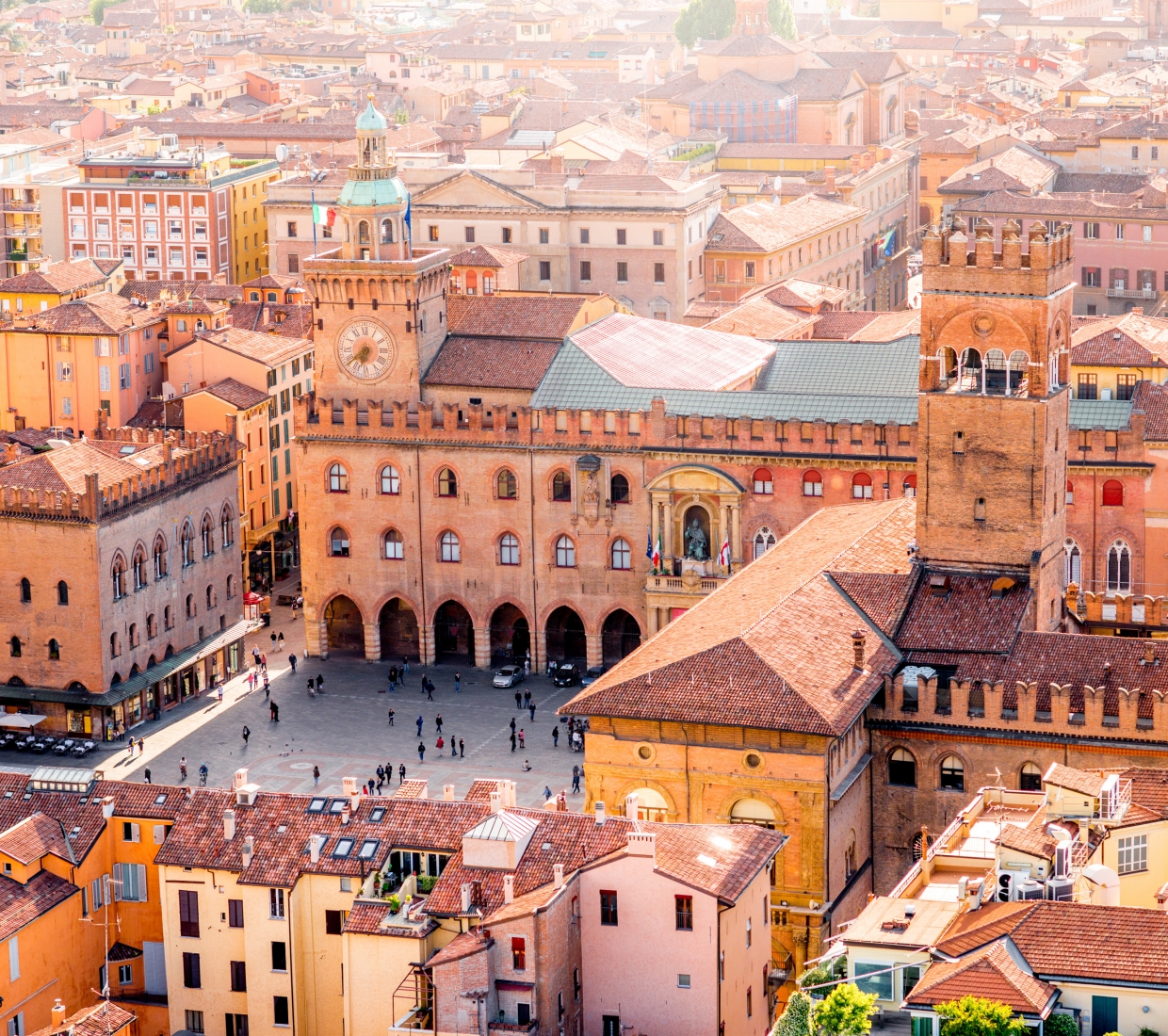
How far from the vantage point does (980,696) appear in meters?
83.9

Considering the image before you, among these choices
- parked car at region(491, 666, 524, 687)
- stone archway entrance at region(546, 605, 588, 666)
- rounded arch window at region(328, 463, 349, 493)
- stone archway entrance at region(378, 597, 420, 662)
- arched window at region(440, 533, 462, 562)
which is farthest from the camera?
stone archway entrance at region(378, 597, 420, 662)

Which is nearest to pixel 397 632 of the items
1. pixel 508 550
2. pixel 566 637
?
pixel 508 550

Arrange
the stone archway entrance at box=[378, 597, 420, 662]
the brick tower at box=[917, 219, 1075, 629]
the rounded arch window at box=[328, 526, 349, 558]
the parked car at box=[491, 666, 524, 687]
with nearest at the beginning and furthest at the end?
the brick tower at box=[917, 219, 1075, 629] < the parked car at box=[491, 666, 524, 687] < the rounded arch window at box=[328, 526, 349, 558] < the stone archway entrance at box=[378, 597, 420, 662]

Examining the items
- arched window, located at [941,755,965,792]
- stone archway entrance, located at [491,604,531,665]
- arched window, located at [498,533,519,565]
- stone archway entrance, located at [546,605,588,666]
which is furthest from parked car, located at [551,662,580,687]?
arched window, located at [941,755,965,792]

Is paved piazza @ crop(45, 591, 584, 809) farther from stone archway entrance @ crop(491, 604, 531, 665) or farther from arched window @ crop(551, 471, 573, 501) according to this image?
arched window @ crop(551, 471, 573, 501)

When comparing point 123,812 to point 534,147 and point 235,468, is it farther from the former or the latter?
point 534,147

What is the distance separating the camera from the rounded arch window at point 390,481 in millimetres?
117812

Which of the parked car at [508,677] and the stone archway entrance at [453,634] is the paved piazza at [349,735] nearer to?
the parked car at [508,677]

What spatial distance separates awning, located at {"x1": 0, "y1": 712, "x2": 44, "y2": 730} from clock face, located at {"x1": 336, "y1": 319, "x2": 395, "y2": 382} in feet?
68.2

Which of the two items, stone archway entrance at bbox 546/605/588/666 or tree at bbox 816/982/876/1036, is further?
stone archway entrance at bbox 546/605/588/666

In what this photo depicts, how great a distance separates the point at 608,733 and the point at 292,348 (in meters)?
59.6

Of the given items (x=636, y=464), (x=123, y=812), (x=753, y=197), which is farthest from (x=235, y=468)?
(x=753, y=197)

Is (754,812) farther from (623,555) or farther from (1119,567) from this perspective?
(623,555)

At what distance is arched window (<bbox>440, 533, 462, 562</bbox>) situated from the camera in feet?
386
